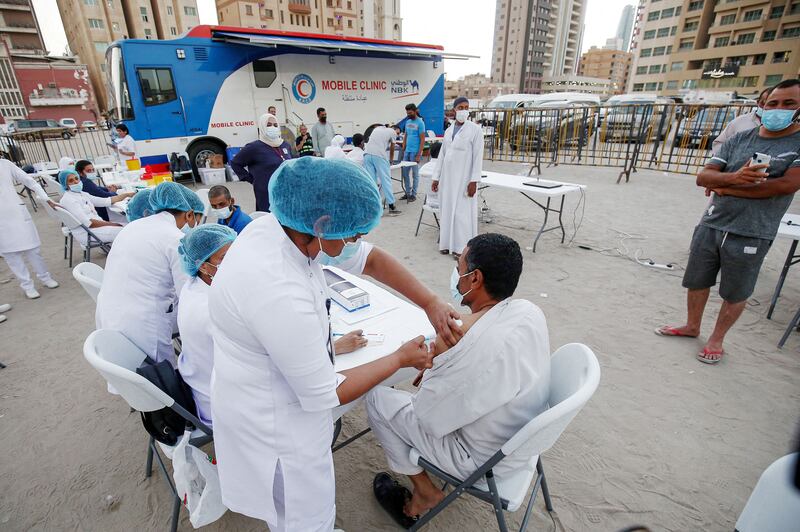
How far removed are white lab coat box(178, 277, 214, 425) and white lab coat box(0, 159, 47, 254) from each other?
414 cm

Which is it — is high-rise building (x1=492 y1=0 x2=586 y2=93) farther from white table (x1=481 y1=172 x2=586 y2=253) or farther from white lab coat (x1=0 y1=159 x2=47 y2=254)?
white lab coat (x1=0 y1=159 x2=47 y2=254)

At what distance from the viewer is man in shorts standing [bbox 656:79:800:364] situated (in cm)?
242

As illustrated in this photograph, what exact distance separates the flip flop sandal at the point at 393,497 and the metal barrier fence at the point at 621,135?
827cm

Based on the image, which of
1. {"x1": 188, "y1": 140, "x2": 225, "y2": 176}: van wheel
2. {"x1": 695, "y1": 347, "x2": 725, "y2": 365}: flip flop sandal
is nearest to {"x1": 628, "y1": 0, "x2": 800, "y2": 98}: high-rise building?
{"x1": 188, "y1": 140, "x2": 225, "y2": 176}: van wheel

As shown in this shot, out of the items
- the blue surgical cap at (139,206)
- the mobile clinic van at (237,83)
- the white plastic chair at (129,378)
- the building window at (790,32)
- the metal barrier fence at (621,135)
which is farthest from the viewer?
the building window at (790,32)

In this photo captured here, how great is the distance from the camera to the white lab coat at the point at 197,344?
1.64 meters

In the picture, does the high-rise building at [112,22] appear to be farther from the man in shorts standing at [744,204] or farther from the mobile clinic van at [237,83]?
the man in shorts standing at [744,204]

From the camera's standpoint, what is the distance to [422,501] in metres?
1.81

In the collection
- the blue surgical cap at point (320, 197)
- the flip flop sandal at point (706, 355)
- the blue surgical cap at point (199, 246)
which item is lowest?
the flip flop sandal at point (706, 355)

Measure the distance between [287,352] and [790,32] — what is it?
52.8 m

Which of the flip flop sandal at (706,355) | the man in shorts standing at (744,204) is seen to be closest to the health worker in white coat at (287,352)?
the man in shorts standing at (744,204)

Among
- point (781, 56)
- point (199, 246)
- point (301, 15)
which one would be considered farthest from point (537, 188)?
point (781, 56)

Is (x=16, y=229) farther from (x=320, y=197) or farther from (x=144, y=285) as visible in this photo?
(x=320, y=197)

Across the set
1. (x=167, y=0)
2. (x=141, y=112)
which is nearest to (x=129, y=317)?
(x=141, y=112)
